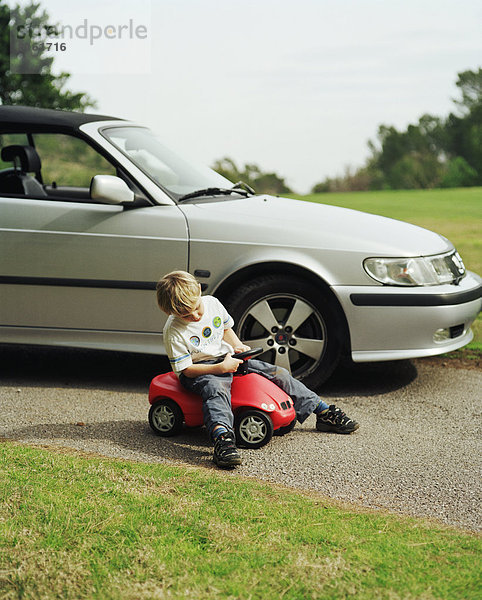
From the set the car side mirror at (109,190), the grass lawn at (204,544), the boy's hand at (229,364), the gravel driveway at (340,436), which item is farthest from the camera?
the car side mirror at (109,190)

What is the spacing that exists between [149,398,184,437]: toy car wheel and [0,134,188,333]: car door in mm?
986

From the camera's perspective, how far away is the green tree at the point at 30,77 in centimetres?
3155

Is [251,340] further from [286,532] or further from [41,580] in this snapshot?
[41,580]

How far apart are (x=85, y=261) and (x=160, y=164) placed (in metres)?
0.96

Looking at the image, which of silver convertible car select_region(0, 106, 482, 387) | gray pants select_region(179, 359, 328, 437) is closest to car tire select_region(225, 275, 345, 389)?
silver convertible car select_region(0, 106, 482, 387)

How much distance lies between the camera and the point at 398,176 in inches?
2672

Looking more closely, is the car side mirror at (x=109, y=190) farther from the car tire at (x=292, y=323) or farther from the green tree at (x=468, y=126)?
the green tree at (x=468, y=126)

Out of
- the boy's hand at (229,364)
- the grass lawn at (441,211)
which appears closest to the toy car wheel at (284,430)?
the boy's hand at (229,364)

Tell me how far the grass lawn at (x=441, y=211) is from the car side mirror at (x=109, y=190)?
288 inches

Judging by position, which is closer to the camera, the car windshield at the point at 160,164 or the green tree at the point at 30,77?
the car windshield at the point at 160,164

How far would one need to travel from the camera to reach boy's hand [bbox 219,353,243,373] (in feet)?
14.0

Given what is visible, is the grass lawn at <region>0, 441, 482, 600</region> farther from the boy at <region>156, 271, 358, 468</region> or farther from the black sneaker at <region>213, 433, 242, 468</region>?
the boy at <region>156, 271, 358, 468</region>

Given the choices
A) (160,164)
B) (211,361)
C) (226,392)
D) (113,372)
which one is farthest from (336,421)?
(160,164)

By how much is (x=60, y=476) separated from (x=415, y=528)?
5.28 ft
